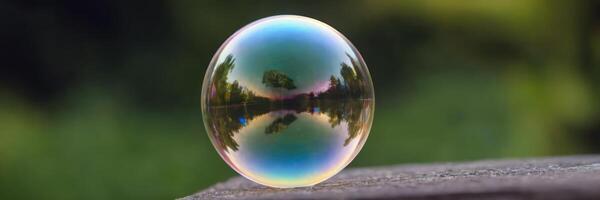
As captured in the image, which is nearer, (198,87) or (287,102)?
(287,102)

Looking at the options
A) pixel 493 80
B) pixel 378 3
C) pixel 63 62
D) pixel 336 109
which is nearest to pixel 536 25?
pixel 493 80

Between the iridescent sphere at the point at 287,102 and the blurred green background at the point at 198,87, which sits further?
the blurred green background at the point at 198,87

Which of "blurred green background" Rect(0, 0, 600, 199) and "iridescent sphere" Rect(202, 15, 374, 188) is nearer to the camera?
"iridescent sphere" Rect(202, 15, 374, 188)

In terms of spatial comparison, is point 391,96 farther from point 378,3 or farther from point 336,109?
point 336,109

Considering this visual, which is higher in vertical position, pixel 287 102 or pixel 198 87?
pixel 198 87
